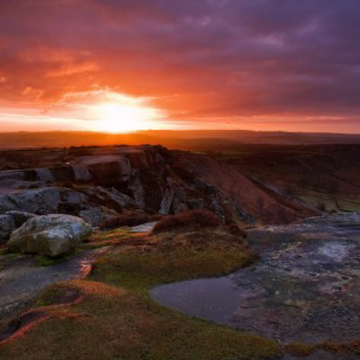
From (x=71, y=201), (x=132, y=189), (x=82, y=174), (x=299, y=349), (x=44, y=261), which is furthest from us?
(x=132, y=189)

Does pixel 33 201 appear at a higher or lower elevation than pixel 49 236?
lower

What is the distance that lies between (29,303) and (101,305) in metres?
3.44

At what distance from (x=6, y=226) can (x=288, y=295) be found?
20.6 m

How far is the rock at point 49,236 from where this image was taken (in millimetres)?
21812

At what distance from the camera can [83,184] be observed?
2147 inches

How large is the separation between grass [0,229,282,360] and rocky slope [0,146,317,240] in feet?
45.7

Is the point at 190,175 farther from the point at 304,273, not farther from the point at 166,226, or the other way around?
the point at 304,273

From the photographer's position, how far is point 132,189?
61.0 m

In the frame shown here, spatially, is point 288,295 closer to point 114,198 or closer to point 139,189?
point 114,198

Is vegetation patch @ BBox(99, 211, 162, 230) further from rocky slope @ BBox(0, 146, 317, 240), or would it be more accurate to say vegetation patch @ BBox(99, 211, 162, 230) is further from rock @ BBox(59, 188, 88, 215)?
rock @ BBox(59, 188, 88, 215)

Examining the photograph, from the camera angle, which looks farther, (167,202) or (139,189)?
(167,202)

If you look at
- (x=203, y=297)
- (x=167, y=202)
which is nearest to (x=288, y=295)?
(x=203, y=297)

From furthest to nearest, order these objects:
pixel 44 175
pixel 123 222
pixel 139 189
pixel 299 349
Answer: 1. pixel 139 189
2. pixel 44 175
3. pixel 123 222
4. pixel 299 349

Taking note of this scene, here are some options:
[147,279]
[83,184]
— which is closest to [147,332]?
[147,279]
